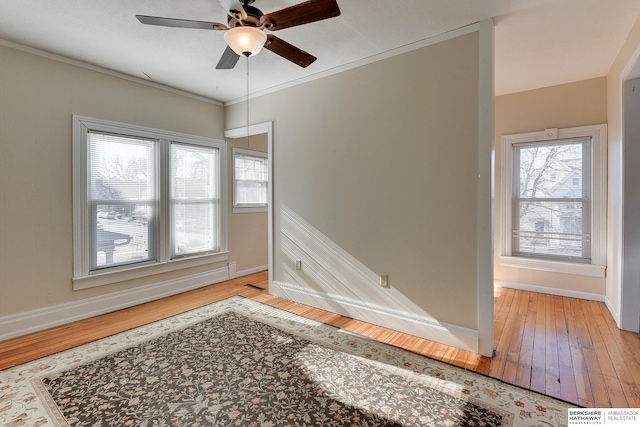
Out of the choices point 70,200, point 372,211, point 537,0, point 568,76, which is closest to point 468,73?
point 537,0

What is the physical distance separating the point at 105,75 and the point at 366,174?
3141 millimetres

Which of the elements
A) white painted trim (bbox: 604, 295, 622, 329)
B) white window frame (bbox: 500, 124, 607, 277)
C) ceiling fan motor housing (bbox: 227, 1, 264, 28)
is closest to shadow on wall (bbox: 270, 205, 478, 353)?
white painted trim (bbox: 604, 295, 622, 329)

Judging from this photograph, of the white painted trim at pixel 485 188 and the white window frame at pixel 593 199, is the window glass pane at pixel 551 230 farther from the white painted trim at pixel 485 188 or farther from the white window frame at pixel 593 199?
the white painted trim at pixel 485 188

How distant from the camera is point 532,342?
266 cm

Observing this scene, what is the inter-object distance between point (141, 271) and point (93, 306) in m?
0.59

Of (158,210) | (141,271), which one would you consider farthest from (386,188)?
(141,271)

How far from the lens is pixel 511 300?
12.4ft

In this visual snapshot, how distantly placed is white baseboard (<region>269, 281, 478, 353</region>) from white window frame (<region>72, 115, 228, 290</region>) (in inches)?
56.2

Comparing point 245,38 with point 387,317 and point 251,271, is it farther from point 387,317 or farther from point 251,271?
point 251,271

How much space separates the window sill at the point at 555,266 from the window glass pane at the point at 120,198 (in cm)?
495

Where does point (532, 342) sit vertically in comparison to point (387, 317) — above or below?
below

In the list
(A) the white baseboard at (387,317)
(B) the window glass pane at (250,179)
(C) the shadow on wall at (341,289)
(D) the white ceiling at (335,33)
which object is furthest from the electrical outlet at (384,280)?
(B) the window glass pane at (250,179)

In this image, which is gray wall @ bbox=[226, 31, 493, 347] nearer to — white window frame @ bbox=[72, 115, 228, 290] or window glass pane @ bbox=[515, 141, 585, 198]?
white window frame @ bbox=[72, 115, 228, 290]

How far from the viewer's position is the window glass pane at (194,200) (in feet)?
13.4
